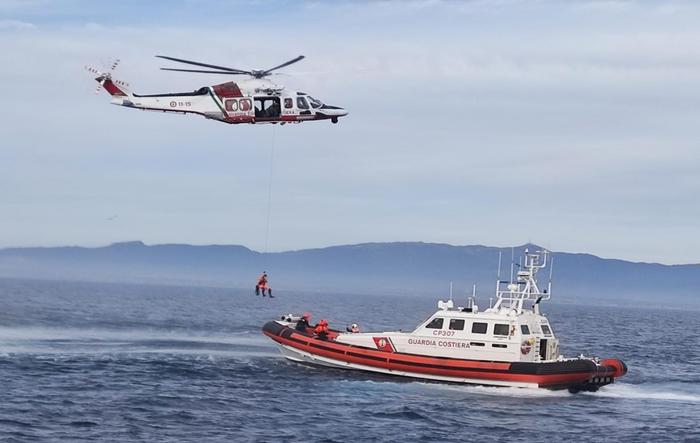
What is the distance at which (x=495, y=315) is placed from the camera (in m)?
44.1

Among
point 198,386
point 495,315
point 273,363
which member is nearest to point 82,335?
point 273,363

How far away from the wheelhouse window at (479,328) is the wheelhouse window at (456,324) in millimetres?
514

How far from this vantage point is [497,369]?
4306cm

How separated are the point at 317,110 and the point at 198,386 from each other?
42.9 feet

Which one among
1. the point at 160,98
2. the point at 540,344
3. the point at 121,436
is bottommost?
the point at 121,436

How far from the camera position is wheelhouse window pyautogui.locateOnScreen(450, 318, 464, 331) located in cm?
4425

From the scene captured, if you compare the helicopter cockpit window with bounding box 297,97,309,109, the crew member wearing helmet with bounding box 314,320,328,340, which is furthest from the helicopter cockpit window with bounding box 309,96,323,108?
the crew member wearing helmet with bounding box 314,320,328,340

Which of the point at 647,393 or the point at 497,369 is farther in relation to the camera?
the point at 647,393

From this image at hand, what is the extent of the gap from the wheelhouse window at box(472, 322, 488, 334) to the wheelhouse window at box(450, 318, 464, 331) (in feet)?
1.69

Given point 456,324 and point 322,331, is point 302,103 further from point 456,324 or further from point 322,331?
point 456,324

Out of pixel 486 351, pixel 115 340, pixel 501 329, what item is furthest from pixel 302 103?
pixel 115 340

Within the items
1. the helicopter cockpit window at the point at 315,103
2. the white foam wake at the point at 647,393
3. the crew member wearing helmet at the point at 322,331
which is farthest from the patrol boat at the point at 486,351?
the helicopter cockpit window at the point at 315,103

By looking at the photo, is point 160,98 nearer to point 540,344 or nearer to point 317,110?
point 317,110

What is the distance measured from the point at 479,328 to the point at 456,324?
100cm
